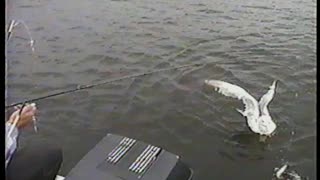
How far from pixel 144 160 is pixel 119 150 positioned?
78mm

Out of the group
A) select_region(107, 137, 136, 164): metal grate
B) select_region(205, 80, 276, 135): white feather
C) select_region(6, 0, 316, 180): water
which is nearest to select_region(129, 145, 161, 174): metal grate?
select_region(107, 137, 136, 164): metal grate

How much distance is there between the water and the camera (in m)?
2.22

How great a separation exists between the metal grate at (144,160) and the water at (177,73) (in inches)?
19.7

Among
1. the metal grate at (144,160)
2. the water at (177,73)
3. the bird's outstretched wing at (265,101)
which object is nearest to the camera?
the metal grate at (144,160)

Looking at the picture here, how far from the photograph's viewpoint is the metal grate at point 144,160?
115cm

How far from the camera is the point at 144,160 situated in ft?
3.89

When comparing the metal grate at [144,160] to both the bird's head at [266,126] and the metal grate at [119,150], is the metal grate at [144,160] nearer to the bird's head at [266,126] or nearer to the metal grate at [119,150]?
the metal grate at [119,150]

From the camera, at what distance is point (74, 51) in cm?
300

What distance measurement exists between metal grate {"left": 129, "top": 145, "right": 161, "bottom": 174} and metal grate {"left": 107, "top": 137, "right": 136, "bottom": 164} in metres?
0.04

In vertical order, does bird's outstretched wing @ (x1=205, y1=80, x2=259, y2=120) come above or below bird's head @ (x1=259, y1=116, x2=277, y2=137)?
above

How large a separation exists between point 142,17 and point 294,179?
6.29 ft

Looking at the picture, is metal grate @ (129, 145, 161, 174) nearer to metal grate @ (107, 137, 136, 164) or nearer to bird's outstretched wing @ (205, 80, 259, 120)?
metal grate @ (107, 137, 136, 164)

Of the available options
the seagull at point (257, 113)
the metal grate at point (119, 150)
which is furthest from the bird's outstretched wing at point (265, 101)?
the metal grate at point (119, 150)

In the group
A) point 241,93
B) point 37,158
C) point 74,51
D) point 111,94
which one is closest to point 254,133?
point 241,93
